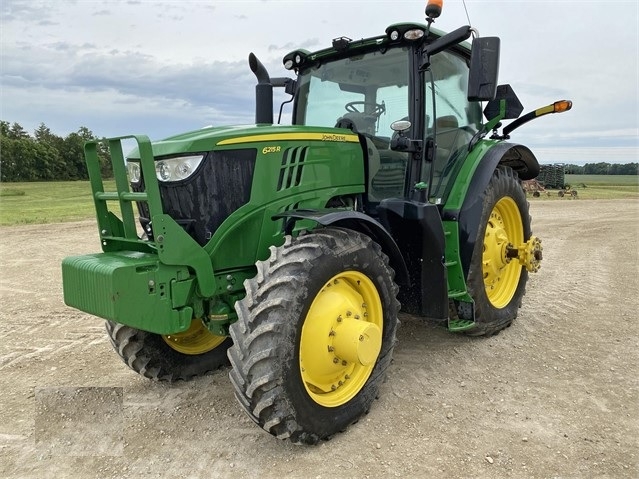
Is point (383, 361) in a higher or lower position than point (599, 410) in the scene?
higher

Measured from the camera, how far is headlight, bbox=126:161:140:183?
347cm

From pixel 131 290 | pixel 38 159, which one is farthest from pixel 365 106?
pixel 38 159

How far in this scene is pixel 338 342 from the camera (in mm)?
3178

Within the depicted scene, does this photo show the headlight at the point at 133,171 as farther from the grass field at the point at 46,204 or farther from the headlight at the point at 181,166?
the grass field at the point at 46,204

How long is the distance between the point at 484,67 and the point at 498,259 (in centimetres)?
203

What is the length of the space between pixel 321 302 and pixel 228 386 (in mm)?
1299

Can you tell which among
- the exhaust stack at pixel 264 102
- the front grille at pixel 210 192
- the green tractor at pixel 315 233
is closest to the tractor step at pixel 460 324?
the green tractor at pixel 315 233

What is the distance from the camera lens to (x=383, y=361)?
11.6ft

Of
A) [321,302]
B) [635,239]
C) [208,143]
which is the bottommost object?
[635,239]

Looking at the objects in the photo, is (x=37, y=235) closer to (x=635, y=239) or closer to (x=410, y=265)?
(x=410, y=265)

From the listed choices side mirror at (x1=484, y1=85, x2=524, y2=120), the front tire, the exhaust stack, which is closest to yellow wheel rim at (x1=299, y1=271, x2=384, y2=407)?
the front tire

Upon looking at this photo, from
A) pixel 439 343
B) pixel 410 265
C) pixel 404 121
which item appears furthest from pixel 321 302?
Answer: pixel 439 343

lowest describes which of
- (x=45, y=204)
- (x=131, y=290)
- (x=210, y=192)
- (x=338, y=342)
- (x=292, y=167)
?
(x=45, y=204)

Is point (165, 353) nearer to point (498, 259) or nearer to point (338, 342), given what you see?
point (338, 342)
